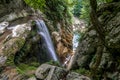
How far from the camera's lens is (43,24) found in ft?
51.4

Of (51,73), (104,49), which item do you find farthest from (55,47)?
(104,49)

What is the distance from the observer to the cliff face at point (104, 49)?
21.7 ft

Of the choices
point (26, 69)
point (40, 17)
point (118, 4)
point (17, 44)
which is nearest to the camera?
point (118, 4)

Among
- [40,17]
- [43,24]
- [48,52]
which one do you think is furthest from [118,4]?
[40,17]

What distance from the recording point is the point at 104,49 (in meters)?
7.37

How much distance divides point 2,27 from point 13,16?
162cm

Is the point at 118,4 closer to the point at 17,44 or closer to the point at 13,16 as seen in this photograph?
the point at 17,44

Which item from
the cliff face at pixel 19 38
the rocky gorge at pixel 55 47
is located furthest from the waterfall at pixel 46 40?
the cliff face at pixel 19 38

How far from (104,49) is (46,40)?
25.0ft

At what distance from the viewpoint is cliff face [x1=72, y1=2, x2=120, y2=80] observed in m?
6.60

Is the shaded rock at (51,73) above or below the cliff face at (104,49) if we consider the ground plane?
below

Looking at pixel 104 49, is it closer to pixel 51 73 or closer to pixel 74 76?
pixel 74 76

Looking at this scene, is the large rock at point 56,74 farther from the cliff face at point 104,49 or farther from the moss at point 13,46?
the moss at point 13,46

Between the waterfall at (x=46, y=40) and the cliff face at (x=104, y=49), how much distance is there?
18.2 feet
